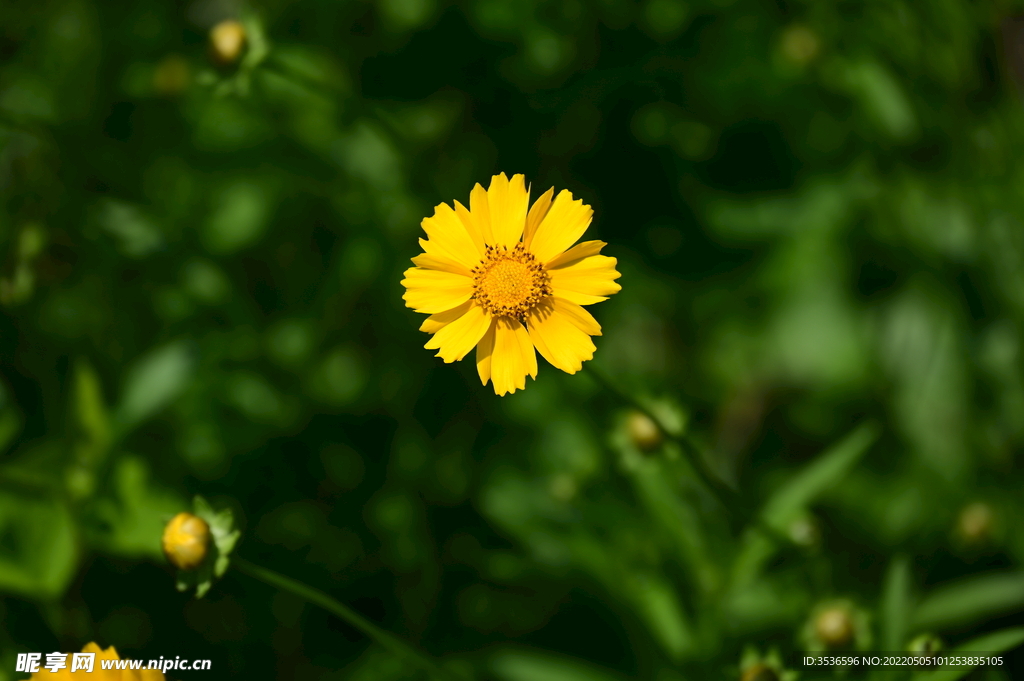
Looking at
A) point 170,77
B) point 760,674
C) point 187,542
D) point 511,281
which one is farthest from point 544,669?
point 170,77

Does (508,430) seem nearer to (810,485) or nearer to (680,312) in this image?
(680,312)

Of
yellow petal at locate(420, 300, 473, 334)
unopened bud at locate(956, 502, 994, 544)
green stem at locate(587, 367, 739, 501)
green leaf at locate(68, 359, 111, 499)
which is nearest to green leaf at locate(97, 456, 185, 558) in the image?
green leaf at locate(68, 359, 111, 499)

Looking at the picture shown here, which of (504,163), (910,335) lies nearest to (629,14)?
(504,163)

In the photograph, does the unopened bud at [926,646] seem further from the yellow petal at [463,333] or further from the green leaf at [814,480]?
the yellow petal at [463,333]

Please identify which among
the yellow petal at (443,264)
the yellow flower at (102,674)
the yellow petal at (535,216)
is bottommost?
the yellow flower at (102,674)

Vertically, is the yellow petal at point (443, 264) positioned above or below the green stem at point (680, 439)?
above

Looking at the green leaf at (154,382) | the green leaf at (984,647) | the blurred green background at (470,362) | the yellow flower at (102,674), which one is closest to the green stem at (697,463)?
the blurred green background at (470,362)
